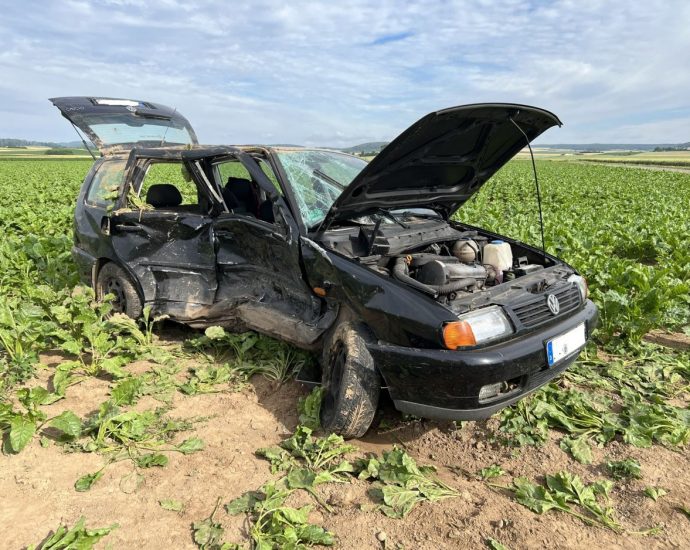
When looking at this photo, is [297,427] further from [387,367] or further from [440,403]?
[440,403]

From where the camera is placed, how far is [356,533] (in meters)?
2.38

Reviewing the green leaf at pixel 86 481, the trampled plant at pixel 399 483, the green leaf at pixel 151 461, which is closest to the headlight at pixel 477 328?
the trampled plant at pixel 399 483

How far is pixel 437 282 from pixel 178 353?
2594 millimetres

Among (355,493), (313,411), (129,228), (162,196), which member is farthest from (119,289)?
(355,493)

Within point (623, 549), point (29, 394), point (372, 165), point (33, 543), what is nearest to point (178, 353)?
point (29, 394)

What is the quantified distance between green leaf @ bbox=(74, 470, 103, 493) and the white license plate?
262 centimetres

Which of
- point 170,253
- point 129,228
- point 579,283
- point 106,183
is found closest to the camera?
point 579,283

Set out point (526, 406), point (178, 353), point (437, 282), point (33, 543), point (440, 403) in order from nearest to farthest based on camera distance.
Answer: point (33, 543), point (440, 403), point (437, 282), point (526, 406), point (178, 353)

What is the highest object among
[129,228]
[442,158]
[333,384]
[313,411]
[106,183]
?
[442,158]

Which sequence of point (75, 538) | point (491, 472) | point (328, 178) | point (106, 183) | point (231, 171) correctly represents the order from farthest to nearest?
point (106, 183) < point (231, 171) < point (328, 178) < point (491, 472) < point (75, 538)

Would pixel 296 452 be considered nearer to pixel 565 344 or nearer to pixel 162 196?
pixel 565 344

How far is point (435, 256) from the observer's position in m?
3.54

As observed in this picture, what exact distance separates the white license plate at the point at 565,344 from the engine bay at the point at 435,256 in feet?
1.70

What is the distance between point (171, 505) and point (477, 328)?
185cm
